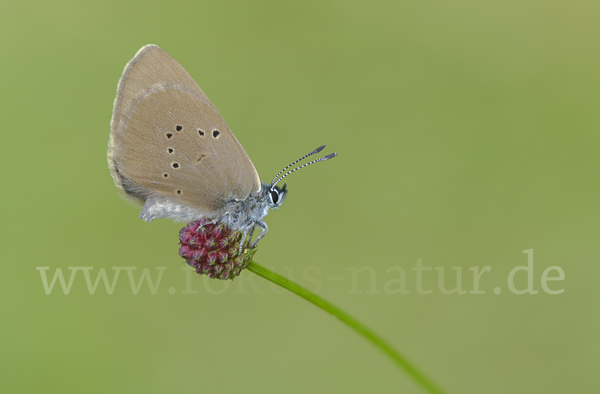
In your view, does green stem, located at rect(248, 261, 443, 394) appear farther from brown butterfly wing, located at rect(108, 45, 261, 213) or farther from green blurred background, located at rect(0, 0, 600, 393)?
green blurred background, located at rect(0, 0, 600, 393)

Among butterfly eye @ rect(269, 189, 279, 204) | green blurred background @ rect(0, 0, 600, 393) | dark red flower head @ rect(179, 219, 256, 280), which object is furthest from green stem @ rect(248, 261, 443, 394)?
green blurred background @ rect(0, 0, 600, 393)

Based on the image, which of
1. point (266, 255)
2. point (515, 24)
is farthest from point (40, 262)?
point (515, 24)

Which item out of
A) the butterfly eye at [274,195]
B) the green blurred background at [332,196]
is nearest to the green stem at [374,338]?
the butterfly eye at [274,195]

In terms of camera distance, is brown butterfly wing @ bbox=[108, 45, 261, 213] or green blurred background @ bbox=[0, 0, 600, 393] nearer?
brown butterfly wing @ bbox=[108, 45, 261, 213]

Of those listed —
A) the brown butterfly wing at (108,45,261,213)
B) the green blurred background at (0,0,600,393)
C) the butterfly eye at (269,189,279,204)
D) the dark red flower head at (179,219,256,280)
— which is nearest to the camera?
the dark red flower head at (179,219,256,280)

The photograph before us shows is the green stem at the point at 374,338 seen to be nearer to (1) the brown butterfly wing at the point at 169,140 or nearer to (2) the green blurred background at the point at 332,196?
(1) the brown butterfly wing at the point at 169,140

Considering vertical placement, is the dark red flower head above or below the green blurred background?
below

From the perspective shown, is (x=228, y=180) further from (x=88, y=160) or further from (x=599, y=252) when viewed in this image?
(x=599, y=252)
